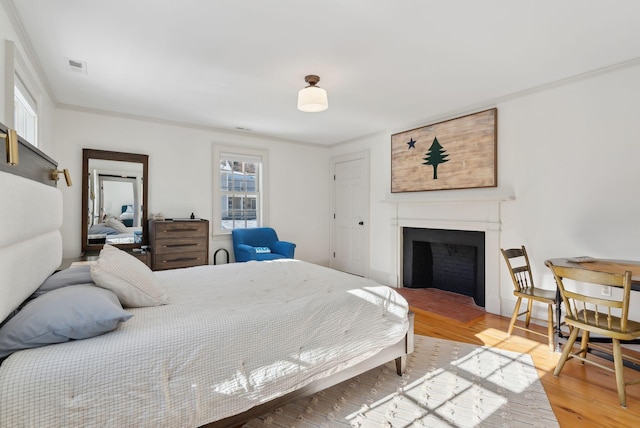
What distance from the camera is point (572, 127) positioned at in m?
3.07

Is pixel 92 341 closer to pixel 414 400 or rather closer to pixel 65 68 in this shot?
pixel 414 400

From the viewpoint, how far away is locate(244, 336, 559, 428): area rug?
180cm

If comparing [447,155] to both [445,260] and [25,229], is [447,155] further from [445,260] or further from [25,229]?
[25,229]

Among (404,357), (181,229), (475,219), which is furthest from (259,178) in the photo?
(404,357)

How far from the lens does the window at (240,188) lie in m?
5.04

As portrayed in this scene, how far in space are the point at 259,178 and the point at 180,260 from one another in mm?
1945

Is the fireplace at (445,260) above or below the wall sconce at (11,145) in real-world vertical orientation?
below

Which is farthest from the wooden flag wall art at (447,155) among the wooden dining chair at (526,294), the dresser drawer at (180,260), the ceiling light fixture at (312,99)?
the dresser drawer at (180,260)

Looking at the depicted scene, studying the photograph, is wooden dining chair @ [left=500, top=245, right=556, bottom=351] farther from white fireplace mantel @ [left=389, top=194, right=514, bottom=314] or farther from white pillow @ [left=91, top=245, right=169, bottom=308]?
white pillow @ [left=91, top=245, right=169, bottom=308]

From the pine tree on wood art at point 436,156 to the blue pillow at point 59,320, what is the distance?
3.93 meters

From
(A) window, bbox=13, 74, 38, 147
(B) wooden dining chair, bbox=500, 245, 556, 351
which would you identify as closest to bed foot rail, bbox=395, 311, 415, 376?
(B) wooden dining chair, bbox=500, 245, 556, 351

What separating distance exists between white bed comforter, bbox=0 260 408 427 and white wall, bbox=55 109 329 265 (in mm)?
2644

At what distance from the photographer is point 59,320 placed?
125 centimetres

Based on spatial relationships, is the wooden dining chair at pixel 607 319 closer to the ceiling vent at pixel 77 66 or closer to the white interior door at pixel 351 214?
the white interior door at pixel 351 214
